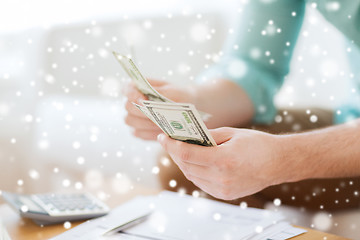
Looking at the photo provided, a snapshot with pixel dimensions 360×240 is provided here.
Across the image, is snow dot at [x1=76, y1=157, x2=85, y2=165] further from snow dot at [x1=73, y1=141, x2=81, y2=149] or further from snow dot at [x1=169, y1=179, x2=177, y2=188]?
snow dot at [x1=169, y1=179, x2=177, y2=188]

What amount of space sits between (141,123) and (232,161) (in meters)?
0.29

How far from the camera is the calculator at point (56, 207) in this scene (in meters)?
0.69

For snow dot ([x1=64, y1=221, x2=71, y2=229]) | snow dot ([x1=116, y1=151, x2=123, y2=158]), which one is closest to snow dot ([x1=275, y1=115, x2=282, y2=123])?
snow dot ([x1=64, y1=221, x2=71, y2=229])

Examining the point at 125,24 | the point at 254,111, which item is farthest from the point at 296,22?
the point at 125,24

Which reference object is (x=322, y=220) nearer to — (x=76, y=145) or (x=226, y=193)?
(x=226, y=193)

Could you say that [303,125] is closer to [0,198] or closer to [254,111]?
[254,111]

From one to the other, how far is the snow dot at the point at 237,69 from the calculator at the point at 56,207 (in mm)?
546

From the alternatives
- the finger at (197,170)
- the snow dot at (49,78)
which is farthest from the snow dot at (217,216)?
the snow dot at (49,78)

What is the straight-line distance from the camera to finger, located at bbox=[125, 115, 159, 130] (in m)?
0.83

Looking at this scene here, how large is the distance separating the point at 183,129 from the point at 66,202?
12.5 inches

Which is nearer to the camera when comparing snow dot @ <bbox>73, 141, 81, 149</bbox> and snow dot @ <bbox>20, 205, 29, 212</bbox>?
snow dot @ <bbox>20, 205, 29, 212</bbox>

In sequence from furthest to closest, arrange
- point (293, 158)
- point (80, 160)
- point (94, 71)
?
point (94, 71) → point (80, 160) → point (293, 158)

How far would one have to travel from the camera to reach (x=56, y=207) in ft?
2.39

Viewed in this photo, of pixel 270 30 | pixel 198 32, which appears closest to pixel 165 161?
pixel 270 30
